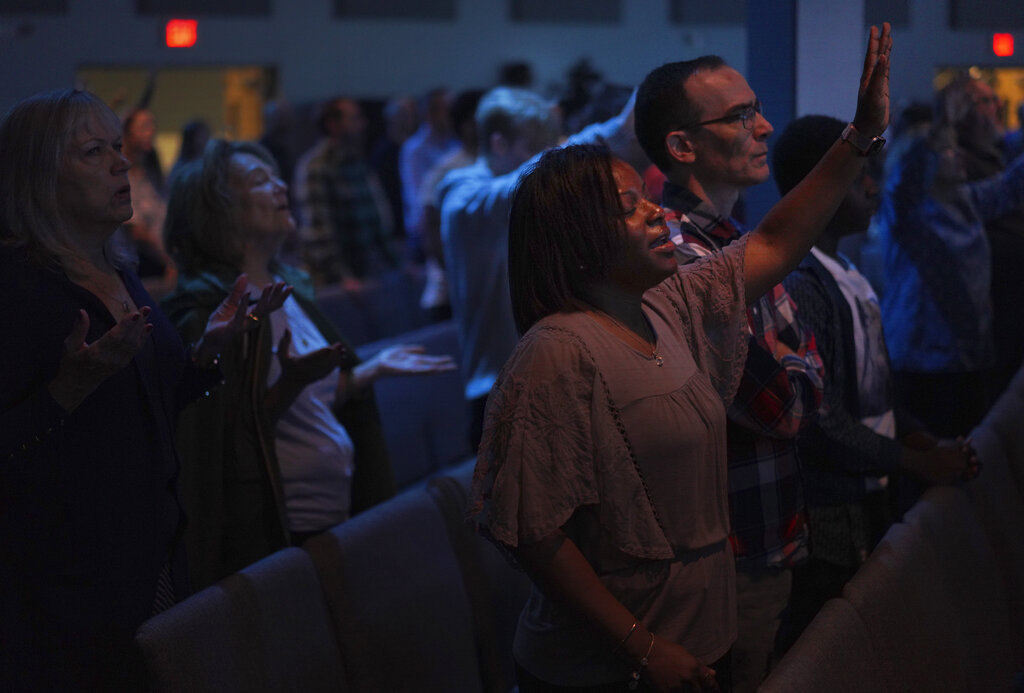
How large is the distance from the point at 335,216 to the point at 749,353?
4.53m

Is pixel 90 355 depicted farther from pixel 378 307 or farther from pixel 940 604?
pixel 378 307

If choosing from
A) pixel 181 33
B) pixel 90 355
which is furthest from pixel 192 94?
pixel 90 355

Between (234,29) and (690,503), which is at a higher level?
(234,29)

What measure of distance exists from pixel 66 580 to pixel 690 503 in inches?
40.3

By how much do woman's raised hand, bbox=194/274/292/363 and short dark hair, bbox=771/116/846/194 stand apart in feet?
3.70

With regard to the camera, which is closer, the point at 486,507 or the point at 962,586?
the point at 486,507

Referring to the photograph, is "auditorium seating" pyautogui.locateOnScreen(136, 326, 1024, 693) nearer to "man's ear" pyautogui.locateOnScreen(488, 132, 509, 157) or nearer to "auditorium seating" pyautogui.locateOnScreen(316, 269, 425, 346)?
"man's ear" pyautogui.locateOnScreen(488, 132, 509, 157)

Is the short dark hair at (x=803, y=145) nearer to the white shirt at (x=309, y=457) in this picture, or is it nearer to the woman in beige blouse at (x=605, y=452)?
the woman in beige blouse at (x=605, y=452)

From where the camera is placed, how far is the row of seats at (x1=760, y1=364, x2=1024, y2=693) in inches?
62.4

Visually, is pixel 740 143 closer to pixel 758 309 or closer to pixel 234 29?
pixel 758 309

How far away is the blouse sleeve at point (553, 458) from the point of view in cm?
147

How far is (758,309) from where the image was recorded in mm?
1936

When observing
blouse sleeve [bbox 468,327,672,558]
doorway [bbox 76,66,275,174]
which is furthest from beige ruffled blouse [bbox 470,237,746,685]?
doorway [bbox 76,66,275,174]

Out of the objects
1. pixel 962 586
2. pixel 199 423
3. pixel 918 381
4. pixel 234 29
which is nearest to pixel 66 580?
pixel 199 423
